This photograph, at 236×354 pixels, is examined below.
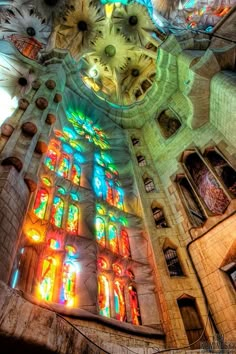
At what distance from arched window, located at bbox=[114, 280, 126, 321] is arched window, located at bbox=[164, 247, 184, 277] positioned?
1987 mm

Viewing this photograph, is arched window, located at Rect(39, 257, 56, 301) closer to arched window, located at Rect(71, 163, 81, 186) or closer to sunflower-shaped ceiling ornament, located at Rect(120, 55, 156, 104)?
arched window, located at Rect(71, 163, 81, 186)

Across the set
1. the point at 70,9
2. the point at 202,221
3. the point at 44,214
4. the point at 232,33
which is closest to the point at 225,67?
the point at 232,33

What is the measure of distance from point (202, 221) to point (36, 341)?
333 inches

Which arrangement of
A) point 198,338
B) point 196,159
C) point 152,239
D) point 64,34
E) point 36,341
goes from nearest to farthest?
point 36,341
point 198,338
point 152,239
point 196,159
point 64,34

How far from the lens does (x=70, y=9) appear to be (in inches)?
618

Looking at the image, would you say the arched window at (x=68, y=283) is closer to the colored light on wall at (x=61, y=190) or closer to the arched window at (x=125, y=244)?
the arched window at (x=125, y=244)

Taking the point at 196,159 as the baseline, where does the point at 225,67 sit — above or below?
above

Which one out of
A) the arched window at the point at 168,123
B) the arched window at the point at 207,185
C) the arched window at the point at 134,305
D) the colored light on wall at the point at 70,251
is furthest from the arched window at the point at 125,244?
the arched window at the point at 168,123

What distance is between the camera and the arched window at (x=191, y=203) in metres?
10.0

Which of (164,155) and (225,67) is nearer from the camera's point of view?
(225,67)

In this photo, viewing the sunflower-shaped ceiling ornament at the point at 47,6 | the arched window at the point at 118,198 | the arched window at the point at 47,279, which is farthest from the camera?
the sunflower-shaped ceiling ornament at the point at 47,6

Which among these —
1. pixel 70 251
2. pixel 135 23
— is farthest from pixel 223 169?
pixel 135 23

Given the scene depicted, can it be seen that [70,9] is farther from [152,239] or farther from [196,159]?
[152,239]

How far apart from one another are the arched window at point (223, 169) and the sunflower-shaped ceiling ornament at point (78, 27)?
33.8 feet
